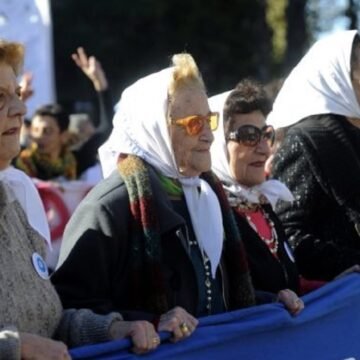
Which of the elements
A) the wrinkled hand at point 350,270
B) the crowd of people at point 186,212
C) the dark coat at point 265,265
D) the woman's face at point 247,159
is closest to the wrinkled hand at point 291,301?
the crowd of people at point 186,212

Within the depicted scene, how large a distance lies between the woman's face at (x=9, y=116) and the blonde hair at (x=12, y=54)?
38 mm

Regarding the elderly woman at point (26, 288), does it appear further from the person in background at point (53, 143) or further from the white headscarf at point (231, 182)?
the person in background at point (53, 143)

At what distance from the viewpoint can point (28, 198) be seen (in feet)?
14.1

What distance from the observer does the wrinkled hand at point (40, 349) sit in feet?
11.9

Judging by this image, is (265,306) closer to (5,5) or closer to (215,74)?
(5,5)

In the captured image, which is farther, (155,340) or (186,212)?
(186,212)

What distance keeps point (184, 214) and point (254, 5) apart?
21950 mm

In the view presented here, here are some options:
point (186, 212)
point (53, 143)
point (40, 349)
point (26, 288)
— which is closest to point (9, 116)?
point (26, 288)

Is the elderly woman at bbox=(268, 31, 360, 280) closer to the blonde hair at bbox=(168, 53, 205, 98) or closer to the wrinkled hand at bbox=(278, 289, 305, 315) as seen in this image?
the wrinkled hand at bbox=(278, 289, 305, 315)

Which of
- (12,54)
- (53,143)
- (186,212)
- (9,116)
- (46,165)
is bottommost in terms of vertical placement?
(46,165)

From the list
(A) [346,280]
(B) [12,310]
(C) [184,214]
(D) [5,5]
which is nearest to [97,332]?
(B) [12,310]

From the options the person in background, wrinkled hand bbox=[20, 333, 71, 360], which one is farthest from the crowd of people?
the person in background

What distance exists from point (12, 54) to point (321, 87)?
178 cm

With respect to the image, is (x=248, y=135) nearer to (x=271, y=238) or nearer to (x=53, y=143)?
(x=271, y=238)
